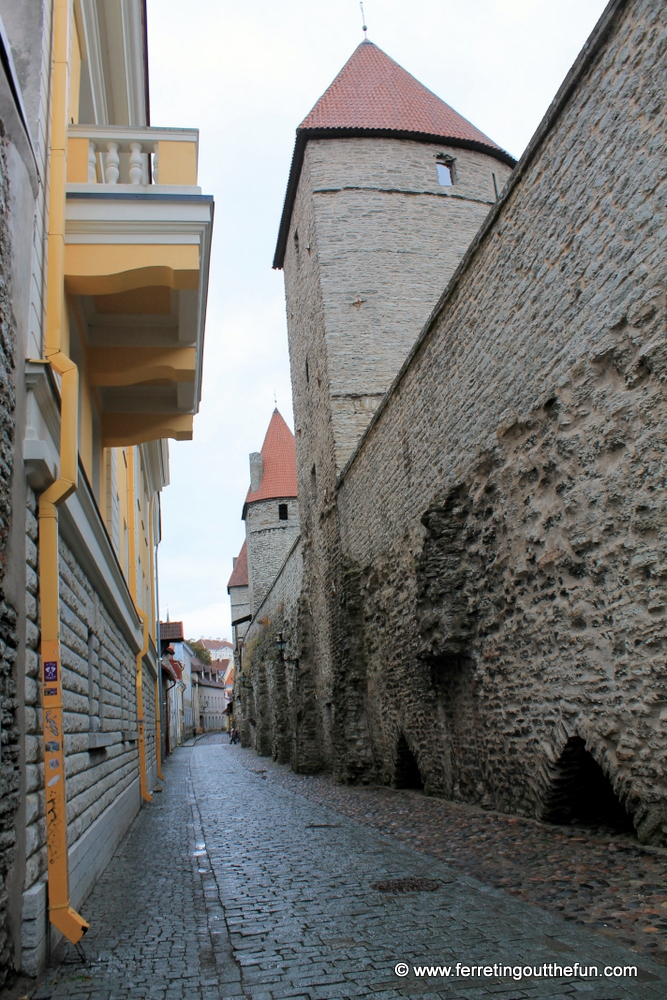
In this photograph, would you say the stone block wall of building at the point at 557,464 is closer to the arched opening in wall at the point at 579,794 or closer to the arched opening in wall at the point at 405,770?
the arched opening in wall at the point at 579,794

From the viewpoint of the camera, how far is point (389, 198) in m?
16.8

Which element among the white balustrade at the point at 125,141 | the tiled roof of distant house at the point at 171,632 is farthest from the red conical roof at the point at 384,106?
the tiled roof of distant house at the point at 171,632

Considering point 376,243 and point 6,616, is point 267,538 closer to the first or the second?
point 376,243

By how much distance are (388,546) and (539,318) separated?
5274 mm

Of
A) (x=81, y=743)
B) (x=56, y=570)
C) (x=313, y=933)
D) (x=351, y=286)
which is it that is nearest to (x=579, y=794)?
(x=313, y=933)

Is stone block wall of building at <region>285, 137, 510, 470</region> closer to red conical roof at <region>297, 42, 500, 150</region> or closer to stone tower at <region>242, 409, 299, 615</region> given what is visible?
red conical roof at <region>297, 42, 500, 150</region>

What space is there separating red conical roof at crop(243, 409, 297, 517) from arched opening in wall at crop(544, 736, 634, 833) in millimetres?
30594

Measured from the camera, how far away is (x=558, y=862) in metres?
4.64

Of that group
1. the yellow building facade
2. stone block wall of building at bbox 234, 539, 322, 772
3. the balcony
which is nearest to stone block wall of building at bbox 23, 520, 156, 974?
the yellow building facade

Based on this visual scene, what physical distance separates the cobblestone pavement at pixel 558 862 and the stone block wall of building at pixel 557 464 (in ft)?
1.02

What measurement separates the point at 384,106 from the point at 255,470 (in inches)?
892

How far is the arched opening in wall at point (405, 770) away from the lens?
10.2 m

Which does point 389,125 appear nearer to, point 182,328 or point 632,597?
point 182,328

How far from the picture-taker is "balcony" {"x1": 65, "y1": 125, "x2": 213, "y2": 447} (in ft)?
16.8
